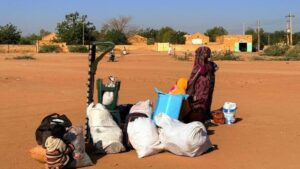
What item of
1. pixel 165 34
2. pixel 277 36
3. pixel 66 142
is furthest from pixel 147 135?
pixel 277 36

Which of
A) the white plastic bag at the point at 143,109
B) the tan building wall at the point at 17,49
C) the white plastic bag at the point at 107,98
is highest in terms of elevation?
the tan building wall at the point at 17,49

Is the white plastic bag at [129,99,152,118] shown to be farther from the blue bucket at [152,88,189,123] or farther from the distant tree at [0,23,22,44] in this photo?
the distant tree at [0,23,22,44]

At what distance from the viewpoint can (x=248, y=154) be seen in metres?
6.97

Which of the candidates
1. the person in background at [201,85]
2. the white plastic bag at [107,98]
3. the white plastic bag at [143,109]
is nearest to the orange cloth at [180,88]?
the person in background at [201,85]

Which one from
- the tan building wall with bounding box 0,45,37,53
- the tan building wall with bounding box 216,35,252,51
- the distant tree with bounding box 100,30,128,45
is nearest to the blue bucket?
Answer: the tan building wall with bounding box 0,45,37,53

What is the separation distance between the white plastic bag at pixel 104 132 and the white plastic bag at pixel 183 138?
0.60m

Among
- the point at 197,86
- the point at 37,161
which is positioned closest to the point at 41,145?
the point at 37,161

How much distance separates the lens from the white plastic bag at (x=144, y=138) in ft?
22.1

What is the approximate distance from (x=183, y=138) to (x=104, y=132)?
1.09m

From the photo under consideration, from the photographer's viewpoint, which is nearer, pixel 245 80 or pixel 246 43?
pixel 245 80

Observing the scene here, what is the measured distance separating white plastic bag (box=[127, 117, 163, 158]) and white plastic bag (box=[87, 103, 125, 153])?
0.18m

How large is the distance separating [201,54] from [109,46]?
7.03 feet

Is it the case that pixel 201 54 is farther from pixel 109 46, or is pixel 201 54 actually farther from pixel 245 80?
pixel 245 80

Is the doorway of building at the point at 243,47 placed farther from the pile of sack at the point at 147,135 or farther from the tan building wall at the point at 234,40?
the pile of sack at the point at 147,135
